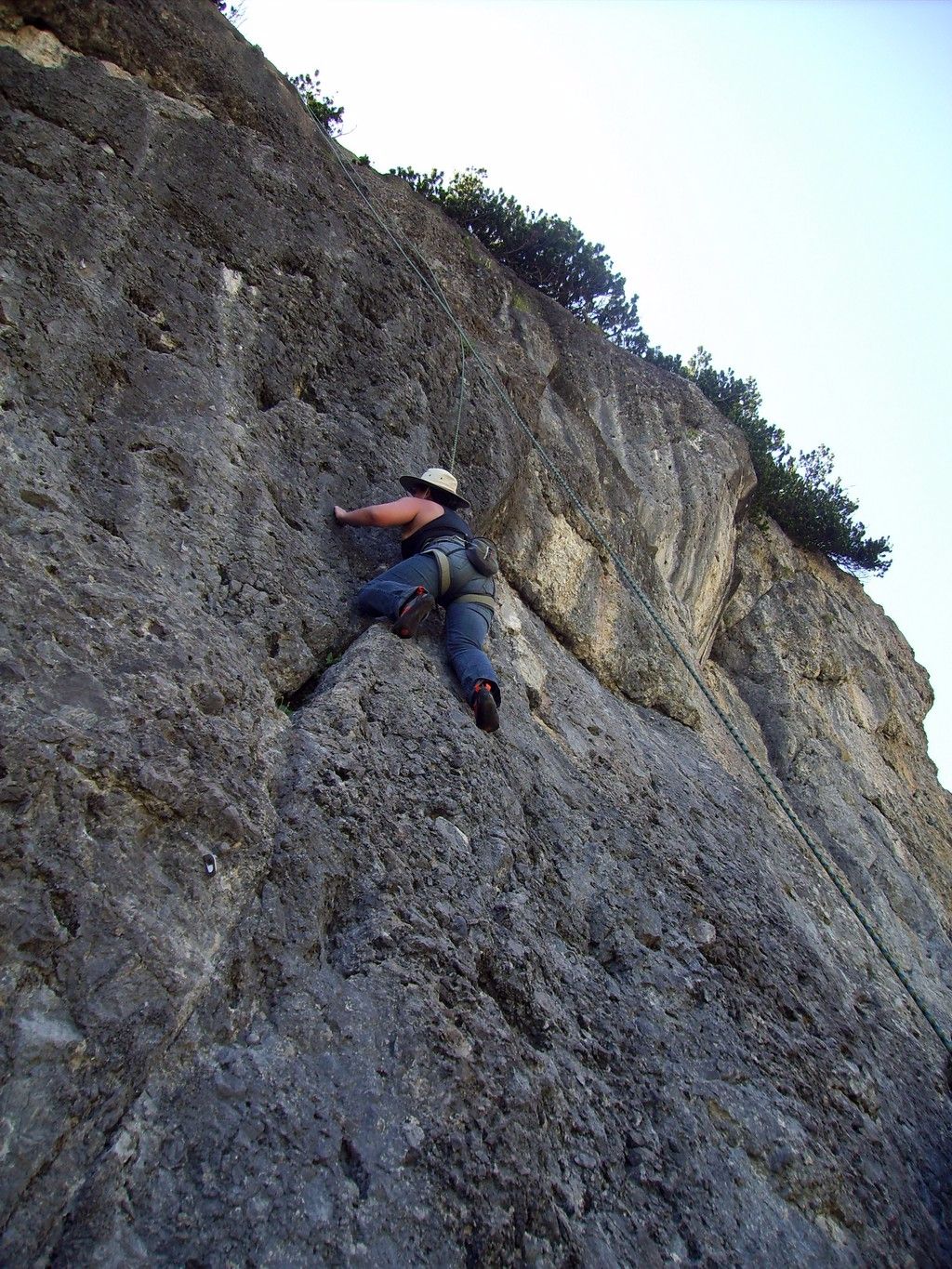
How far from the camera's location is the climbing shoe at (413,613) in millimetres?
4762

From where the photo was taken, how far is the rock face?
2.52 metres

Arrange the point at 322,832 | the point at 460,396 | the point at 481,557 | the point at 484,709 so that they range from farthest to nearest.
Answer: the point at 460,396 < the point at 481,557 < the point at 484,709 < the point at 322,832

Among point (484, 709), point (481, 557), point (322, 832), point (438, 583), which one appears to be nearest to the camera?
point (322, 832)

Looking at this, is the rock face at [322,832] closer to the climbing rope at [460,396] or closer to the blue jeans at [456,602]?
the climbing rope at [460,396]

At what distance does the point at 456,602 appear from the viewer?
5.33m

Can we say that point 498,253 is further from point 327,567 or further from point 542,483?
point 327,567

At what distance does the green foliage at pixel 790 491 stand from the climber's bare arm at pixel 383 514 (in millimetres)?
8738

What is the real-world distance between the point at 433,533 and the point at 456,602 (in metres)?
0.51

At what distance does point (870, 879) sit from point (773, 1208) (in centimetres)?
A: 548

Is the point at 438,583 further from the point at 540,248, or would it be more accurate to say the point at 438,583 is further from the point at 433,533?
the point at 540,248

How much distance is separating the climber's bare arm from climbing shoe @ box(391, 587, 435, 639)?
72 centimetres

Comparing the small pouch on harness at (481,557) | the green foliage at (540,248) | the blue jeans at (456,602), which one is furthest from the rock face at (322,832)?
the green foliage at (540,248)

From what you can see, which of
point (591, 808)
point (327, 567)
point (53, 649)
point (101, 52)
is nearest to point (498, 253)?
point (101, 52)

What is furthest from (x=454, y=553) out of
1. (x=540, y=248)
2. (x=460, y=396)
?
(x=540, y=248)
